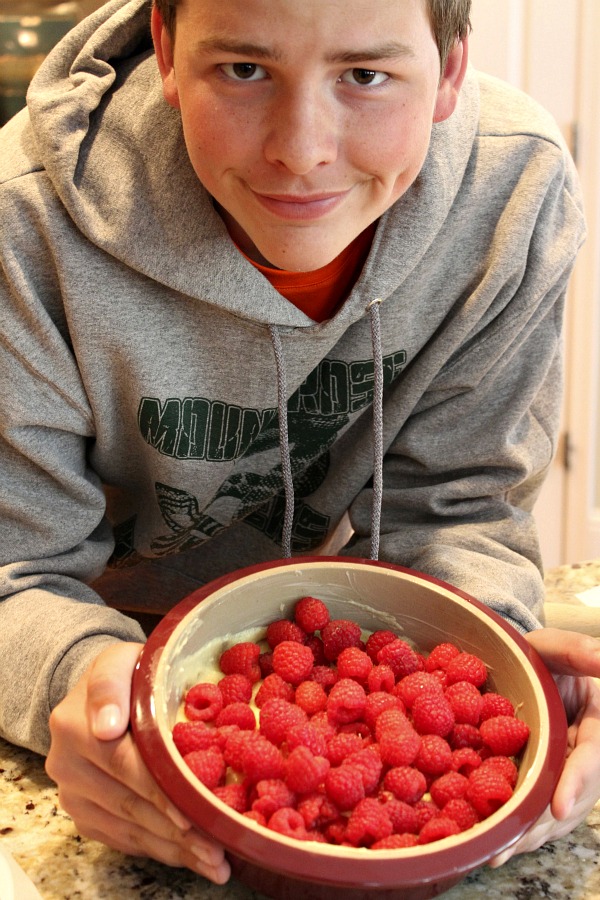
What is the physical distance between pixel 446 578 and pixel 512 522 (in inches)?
6.8

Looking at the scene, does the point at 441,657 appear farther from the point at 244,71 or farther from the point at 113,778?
the point at 244,71

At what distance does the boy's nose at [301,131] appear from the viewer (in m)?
0.82

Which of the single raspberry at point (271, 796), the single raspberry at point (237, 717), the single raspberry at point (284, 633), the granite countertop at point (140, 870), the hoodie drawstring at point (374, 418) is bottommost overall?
the granite countertop at point (140, 870)

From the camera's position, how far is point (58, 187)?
0.96 m

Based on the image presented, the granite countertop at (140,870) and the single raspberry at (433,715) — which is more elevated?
the single raspberry at (433,715)

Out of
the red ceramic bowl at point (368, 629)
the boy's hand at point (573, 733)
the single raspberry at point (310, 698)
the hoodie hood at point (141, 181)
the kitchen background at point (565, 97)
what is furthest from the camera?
the kitchen background at point (565, 97)

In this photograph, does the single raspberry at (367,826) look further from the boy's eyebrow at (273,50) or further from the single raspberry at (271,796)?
the boy's eyebrow at (273,50)

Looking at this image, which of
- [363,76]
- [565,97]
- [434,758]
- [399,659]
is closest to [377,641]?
[399,659]

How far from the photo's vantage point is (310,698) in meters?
0.85

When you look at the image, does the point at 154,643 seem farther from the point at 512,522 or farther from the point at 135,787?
the point at 512,522

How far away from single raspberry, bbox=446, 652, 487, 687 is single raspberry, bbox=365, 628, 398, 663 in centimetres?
6

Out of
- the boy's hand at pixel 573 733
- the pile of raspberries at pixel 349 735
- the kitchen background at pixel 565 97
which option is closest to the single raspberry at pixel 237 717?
the pile of raspberries at pixel 349 735

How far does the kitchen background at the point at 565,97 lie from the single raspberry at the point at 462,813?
74.3 inches

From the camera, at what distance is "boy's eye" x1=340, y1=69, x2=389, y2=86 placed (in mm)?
848
